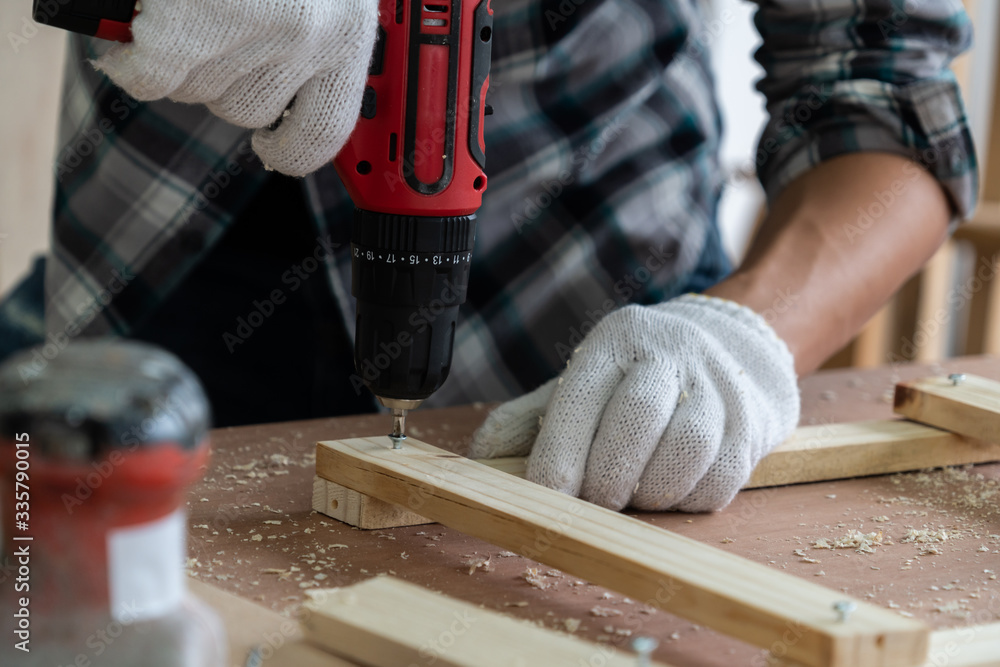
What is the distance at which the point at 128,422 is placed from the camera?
0.39 metres

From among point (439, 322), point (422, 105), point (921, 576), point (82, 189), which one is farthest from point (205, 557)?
A: point (82, 189)

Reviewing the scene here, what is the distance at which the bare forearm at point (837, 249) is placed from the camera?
3.78 feet

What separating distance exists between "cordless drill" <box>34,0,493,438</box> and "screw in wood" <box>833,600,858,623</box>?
0.38 metres

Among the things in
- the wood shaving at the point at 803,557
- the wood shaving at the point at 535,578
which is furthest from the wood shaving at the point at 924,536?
the wood shaving at the point at 535,578

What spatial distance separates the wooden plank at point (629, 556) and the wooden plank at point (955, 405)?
0.51m

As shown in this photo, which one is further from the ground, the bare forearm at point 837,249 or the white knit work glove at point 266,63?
the white knit work glove at point 266,63

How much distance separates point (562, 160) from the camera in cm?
133

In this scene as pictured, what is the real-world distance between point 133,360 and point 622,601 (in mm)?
454

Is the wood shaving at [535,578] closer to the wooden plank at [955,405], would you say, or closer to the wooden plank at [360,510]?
the wooden plank at [360,510]

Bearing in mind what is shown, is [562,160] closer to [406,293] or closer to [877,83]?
[877,83]

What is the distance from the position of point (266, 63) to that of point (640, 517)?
527 mm

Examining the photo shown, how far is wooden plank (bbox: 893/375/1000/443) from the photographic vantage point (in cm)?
107

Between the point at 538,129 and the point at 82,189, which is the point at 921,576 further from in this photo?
the point at 82,189

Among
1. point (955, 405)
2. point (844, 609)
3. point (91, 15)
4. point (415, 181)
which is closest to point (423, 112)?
point (415, 181)
